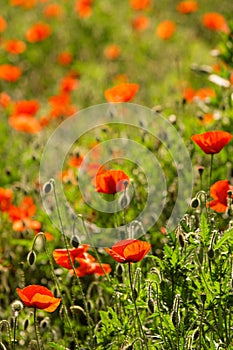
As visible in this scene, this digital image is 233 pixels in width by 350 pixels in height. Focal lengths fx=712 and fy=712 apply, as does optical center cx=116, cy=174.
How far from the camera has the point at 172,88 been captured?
246 inches

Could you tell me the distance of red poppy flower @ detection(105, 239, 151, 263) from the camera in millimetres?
2418

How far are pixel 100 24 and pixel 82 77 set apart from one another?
1.49m

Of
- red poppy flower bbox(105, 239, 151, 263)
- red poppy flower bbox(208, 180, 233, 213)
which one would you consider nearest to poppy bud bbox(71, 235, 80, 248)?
red poppy flower bbox(105, 239, 151, 263)

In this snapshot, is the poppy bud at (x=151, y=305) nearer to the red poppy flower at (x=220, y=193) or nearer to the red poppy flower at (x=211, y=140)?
the red poppy flower at (x=220, y=193)

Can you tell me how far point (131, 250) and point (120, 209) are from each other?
48.7 inches

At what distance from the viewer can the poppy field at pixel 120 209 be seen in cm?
257

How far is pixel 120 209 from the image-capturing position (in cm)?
365

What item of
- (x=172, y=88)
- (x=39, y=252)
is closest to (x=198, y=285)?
(x=39, y=252)

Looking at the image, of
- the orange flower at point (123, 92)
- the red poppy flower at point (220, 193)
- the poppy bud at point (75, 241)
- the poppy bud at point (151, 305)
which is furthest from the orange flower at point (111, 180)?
the orange flower at point (123, 92)

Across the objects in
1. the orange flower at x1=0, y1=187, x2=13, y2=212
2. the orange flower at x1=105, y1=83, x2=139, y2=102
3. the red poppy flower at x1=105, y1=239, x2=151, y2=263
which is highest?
the orange flower at x1=105, y1=83, x2=139, y2=102

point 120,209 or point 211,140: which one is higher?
point 211,140

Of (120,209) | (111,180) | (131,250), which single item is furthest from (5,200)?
(131,250)

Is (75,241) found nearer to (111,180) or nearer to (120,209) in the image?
(111,180)

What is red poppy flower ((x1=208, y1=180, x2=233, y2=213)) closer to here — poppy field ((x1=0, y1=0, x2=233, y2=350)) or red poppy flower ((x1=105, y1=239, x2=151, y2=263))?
poppy field ((x1=0, y1=0, x2=233, y2=350))
